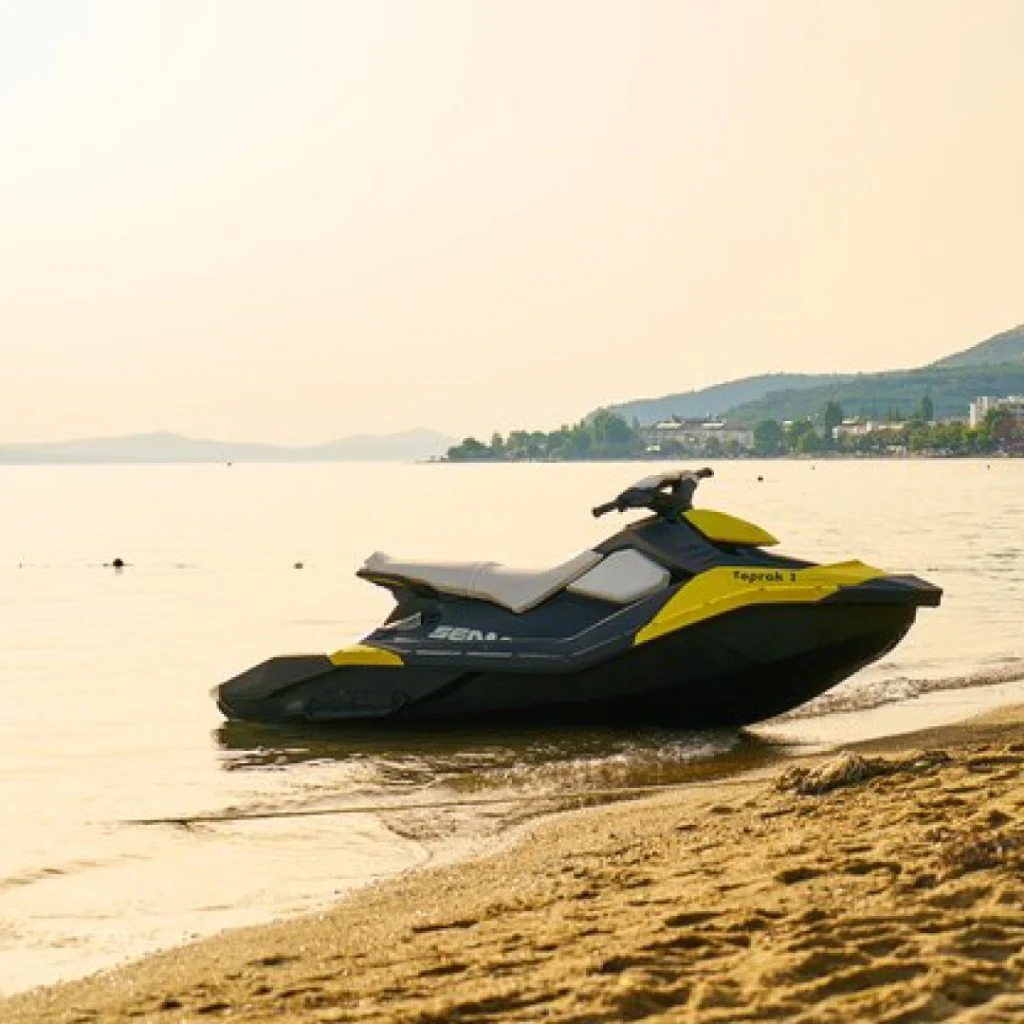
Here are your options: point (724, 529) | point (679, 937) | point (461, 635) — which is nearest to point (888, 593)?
point (724, 529)

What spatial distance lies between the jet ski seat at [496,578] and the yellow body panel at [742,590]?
0.71 meters

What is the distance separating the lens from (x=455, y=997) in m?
5.04

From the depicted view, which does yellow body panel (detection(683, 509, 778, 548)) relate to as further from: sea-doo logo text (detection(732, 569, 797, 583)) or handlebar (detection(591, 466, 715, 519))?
sea-doo logo text (detection(732, 569, 797, 583))

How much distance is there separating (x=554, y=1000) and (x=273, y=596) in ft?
79.6

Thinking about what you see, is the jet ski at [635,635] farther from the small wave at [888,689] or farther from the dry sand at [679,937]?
the dry sand at [679,937]

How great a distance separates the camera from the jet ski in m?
11.4

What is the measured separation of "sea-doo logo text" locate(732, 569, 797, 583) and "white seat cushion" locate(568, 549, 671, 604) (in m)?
0.48

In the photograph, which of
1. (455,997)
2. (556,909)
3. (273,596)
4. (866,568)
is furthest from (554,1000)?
(273,596)

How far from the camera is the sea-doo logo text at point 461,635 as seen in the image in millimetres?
11977

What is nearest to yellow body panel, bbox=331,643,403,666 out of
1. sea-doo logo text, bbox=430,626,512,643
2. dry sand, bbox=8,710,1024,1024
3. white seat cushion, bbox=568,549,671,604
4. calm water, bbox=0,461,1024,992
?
sea-doo logo text, bbox=430,626,512,643

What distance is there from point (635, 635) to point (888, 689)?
4.03 m

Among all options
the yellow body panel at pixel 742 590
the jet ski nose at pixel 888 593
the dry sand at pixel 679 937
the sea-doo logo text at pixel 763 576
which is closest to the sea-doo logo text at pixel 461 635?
the yellow body panel at pixel 742 590

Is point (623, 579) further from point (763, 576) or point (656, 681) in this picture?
point (763, 576)

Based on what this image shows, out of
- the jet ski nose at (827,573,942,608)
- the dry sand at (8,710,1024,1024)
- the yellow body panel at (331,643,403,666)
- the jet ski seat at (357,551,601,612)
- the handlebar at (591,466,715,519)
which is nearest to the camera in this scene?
the dry sand at (8,710,1024,1024)
